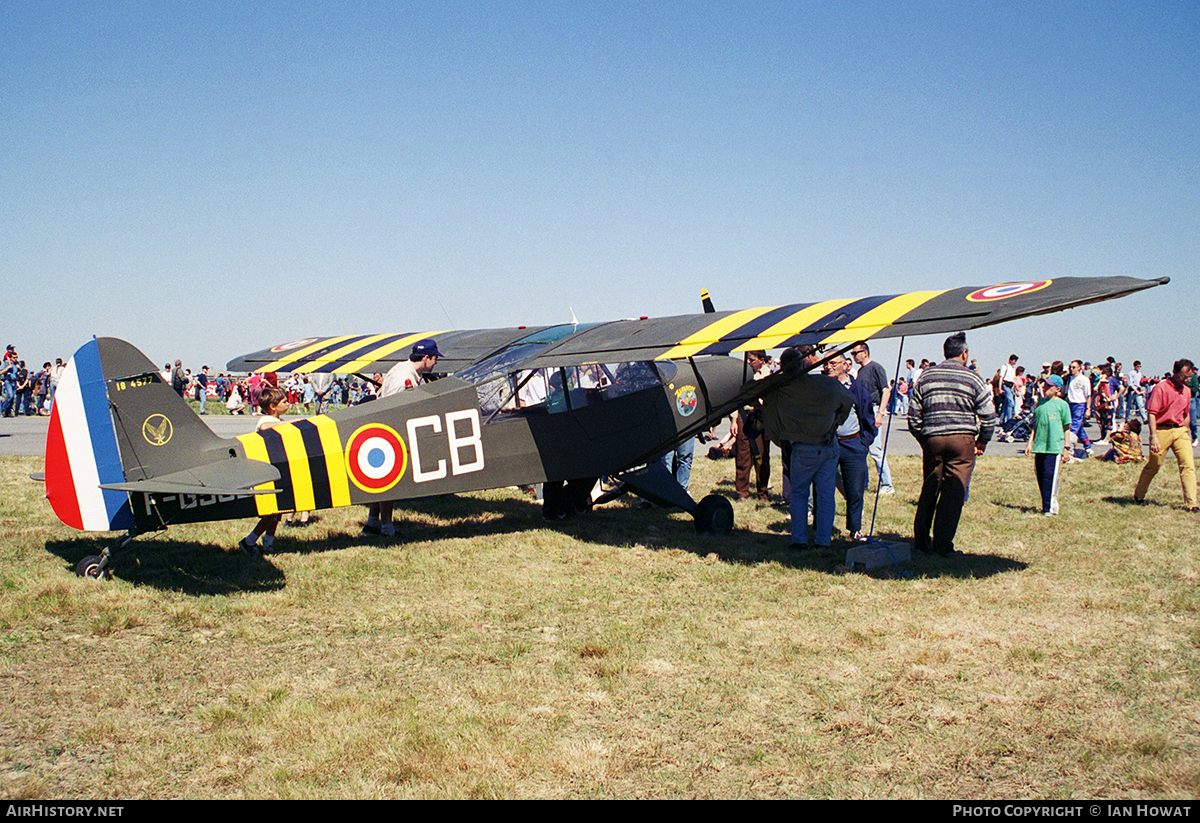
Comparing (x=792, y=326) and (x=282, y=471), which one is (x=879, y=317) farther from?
(x=282, y=471)

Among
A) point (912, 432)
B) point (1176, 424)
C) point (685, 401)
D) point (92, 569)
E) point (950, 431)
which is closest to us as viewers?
point (92, 569)

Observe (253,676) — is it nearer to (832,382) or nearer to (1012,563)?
(832,382)

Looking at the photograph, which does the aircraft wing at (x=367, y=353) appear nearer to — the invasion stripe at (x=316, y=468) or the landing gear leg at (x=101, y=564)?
the invasion stripe at (x=316, y=468)

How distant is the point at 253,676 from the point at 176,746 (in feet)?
2.93

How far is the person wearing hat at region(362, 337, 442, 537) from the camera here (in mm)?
8289

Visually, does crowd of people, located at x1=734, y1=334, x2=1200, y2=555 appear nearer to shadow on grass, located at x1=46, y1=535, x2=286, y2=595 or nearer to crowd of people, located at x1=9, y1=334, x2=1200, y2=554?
crowd of people, located at x1=9, y1=334, x2=1200, y2=554

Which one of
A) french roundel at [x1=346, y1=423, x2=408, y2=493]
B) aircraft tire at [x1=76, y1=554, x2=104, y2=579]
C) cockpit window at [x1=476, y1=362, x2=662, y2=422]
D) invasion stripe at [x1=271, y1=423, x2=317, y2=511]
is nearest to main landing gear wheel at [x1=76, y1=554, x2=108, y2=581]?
aircraft tire at [x1=76, y1=554, x2=104, y2=579]

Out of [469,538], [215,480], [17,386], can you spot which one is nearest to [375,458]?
[215,480]

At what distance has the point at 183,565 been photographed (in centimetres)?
682

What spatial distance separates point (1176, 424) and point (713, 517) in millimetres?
5973

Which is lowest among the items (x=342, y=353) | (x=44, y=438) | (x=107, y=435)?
(x=107, y=435)

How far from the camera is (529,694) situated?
432 centimetres

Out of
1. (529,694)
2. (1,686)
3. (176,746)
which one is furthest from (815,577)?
(1,686)

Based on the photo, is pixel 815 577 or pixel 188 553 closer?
pixel 815 577
